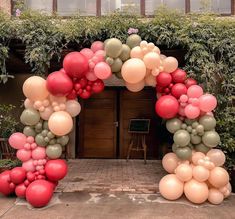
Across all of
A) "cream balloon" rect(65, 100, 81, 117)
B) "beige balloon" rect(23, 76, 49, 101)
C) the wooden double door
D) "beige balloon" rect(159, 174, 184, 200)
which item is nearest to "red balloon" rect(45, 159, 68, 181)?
"cream balloon" rect(65, 100, 81, 117)

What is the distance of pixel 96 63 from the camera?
538 cm

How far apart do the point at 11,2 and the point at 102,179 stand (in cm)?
539

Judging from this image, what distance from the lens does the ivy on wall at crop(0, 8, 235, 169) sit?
5863 mm

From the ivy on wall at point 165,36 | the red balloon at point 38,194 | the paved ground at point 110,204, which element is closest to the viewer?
the paved ground at point 110,204

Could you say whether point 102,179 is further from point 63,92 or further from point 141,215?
point 63,92

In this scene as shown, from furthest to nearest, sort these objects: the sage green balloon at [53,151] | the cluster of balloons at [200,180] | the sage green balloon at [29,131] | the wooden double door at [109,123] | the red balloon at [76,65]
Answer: the wooden double door at [109,123]
the sage green balloon at [29,131]
the sage green balloon at [53,151]
the cluster of balloons at [200,180]
the red balloon at [76,65]

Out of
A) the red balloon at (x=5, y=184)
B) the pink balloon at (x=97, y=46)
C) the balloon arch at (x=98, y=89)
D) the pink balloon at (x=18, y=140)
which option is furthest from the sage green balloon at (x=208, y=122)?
the red balloon at (x=5, y=184)

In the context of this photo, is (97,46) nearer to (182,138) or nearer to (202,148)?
(182,138)

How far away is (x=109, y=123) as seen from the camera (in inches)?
367

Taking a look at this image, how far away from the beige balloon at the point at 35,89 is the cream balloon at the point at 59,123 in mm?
419

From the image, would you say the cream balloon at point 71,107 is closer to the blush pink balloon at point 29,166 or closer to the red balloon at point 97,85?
the red balloon at point 97,85

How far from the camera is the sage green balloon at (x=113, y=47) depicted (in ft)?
16.9

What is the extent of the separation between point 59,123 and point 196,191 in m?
2.67

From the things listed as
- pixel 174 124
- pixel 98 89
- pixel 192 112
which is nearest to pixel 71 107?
pixel 98 89
